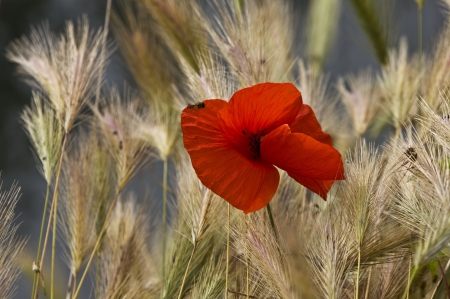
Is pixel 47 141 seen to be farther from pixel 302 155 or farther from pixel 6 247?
pixel 302 155

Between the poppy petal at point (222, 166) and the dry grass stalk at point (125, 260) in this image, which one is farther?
the dry grass stalk at point (125, 260)

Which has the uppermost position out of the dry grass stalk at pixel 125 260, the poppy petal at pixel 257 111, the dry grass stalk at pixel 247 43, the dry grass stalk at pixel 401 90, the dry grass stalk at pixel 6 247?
the dry grass stalk at pixel 247 43

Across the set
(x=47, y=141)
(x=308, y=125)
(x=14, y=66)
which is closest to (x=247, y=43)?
(x=308, y=125)

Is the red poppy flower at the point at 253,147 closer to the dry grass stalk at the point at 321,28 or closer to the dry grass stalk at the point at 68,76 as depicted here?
the dry grass stalk at the point at 68,76

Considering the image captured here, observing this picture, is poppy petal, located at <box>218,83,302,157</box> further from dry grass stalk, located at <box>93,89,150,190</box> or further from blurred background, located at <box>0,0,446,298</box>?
blurred background, located at <box>0,0,446,298</box>

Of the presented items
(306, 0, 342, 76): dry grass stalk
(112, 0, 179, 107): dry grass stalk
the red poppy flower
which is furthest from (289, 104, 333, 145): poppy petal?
(306, 0, 342, 76): dry grass stalk

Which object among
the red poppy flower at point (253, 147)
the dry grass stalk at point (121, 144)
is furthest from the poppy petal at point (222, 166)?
the dry grass stalk at point (121, 144)

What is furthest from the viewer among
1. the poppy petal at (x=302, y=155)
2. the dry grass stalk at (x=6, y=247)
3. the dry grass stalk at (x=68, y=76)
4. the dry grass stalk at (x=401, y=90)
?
the dry grass stalk at (x=401, y=90)

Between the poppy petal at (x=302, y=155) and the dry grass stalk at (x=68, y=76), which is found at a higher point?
the dry grass stalk at (x=68, y=76)
